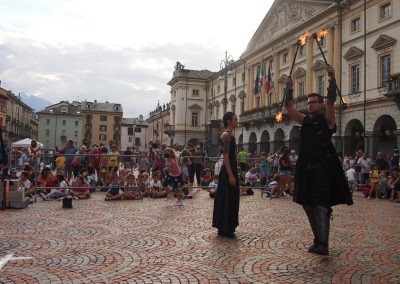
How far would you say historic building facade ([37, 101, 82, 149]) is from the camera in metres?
112

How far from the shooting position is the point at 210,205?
12.4 m

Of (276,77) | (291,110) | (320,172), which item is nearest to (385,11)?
(276,77)

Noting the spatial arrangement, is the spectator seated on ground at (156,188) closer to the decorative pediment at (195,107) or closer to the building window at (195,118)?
the decorative pediment at (195,107)

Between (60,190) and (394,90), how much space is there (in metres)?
22.7

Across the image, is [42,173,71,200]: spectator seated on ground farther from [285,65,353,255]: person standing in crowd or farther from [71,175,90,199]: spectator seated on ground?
[285,65,353,255]: person standing in crowd

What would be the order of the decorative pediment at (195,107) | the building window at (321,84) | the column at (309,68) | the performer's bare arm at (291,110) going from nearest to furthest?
the performer's bare arm at (291,110), the building window at (321,84), the column at (309,68), the decorative pediment at (195,107)

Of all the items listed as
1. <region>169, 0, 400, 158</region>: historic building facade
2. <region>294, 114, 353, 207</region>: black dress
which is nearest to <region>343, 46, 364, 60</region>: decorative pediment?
<region>169, 0, 400, 158</region>: historic building facade

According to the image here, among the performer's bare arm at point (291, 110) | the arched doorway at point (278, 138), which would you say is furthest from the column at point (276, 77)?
the performer's bare arm at point (291, 110)

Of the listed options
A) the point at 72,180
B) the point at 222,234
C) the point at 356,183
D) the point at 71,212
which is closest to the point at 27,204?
the point at 71,212

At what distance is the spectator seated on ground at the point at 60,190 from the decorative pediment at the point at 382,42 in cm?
2558

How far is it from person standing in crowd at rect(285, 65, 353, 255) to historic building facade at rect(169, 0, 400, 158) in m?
24.2

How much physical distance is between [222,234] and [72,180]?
31.6 feet

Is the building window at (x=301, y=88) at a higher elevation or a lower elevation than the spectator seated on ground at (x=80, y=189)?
higher

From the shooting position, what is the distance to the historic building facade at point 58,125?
11225cm
